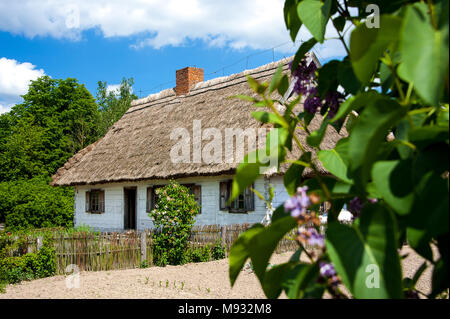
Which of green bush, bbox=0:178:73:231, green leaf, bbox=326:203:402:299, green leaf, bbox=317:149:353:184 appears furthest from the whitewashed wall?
green leaf, bbox=326:203:402:299

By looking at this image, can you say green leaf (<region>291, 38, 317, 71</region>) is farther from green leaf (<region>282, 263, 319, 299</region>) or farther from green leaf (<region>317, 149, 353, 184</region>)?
green leaf (<region>282, 263, 319, 299</region>)

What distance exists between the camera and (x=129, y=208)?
57.0 ft

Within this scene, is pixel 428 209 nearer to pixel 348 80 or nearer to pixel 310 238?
pixel 310 238

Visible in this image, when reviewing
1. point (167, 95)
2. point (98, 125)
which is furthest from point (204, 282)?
point (98, 125)

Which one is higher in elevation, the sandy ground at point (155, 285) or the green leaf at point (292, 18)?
the green leaf at point (292, 18)

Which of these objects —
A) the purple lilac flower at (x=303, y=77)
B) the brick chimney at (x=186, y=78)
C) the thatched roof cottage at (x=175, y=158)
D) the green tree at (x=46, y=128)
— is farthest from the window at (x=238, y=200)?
the green tree at (x=46, y=128)

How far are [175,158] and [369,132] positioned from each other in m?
13.7

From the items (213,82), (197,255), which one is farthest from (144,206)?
(213,82)

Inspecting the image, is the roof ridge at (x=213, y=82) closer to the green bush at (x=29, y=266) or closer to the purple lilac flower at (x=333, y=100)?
the green bush at (x=29, y=266)

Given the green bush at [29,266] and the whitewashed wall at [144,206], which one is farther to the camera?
the whitewashed wall at [144,206]

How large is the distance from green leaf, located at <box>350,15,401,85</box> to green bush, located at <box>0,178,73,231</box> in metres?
21.5

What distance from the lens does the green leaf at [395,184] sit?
28.8 inches

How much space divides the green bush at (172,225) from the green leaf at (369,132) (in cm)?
924

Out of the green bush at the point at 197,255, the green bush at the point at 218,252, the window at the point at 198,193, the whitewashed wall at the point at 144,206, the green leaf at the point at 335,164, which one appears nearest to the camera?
the green leaf at the point at 335,164
